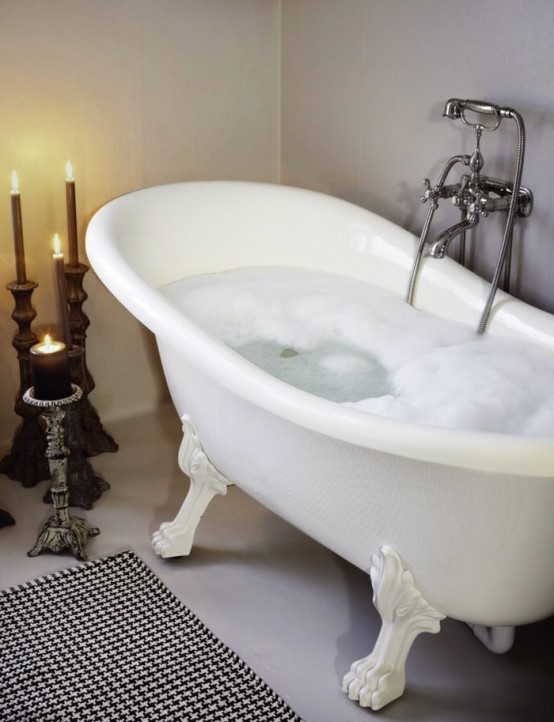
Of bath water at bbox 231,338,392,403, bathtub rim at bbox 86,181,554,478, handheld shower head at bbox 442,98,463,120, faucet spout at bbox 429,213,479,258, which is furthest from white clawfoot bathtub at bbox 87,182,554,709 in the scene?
handheld shower head at bbox 442,98,463,120

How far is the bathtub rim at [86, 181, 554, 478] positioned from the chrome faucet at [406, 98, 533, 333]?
0.65 m

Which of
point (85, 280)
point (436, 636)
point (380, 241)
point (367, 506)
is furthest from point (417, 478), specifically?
point (85, 280)

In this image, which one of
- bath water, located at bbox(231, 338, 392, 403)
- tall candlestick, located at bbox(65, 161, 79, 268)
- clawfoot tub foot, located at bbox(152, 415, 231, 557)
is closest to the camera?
bath water, located at bbox(231, 338, 392, 403)

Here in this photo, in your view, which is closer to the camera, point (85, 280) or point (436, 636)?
point (436, 636)

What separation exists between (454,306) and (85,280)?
3.75ft

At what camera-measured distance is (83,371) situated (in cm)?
248

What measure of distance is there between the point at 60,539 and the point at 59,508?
0.07 meters

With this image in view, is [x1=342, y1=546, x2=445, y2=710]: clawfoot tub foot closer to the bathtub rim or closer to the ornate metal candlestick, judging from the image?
the bathtub rim

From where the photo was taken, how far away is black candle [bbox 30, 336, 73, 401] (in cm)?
197

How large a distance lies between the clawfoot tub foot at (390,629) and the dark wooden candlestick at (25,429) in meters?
1.13

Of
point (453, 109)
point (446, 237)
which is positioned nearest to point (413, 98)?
point (453, 109)

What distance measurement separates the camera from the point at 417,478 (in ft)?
4.61

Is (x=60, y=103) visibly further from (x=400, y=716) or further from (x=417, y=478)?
(x=400, y=716)

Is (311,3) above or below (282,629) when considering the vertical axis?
above
